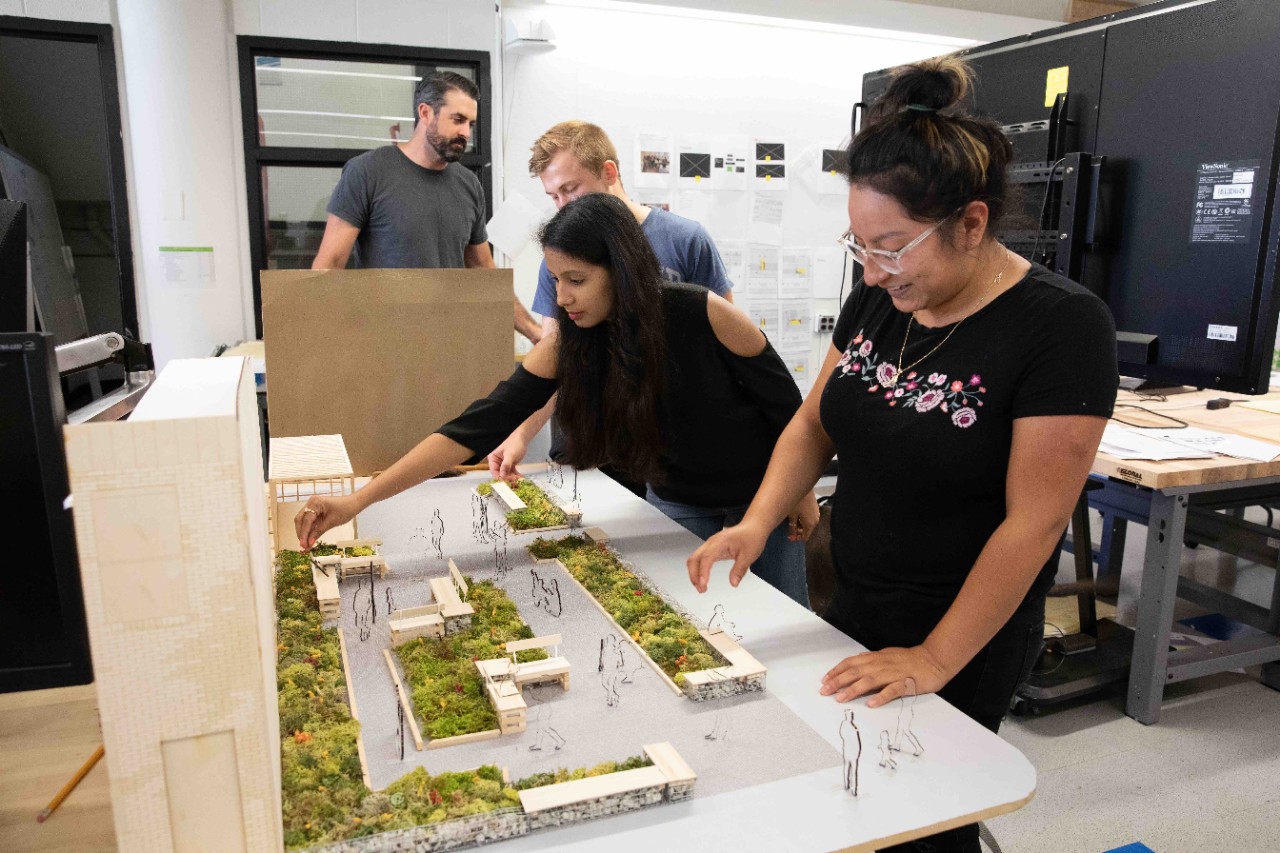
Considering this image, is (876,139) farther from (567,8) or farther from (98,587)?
(567,8)

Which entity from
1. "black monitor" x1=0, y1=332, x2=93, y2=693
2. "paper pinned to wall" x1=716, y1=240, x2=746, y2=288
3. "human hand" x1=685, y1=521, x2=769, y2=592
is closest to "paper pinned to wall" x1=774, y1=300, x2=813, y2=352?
"paper pinned to wall" x1=716, y1=240, x2=746, y2=288

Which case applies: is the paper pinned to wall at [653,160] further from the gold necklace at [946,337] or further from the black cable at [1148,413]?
the gold necklace at [946,337]

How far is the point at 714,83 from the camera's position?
4.54 meters

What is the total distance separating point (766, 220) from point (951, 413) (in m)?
3.72

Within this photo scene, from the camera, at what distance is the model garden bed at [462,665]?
41.4 inches

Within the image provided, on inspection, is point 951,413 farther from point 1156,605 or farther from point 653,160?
point 653,160

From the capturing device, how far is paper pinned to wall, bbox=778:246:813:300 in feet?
15.9

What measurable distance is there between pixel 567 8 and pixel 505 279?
2.54 metres

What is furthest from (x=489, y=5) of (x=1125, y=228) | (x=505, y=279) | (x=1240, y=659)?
(x=1240, y=659)

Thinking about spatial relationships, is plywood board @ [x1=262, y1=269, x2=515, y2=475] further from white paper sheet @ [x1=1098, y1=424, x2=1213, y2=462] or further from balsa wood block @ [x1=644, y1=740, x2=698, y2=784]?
white paper sheet @ [x1=1098, y1=424, x2=1213, y2=462]

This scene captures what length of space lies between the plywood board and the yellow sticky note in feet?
5.17

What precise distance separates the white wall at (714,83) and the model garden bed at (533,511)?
2.46 meters

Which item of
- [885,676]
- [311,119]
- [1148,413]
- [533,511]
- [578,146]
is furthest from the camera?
[311,119]

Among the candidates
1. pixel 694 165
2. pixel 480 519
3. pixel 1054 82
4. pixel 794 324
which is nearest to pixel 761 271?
pixel 794 324
